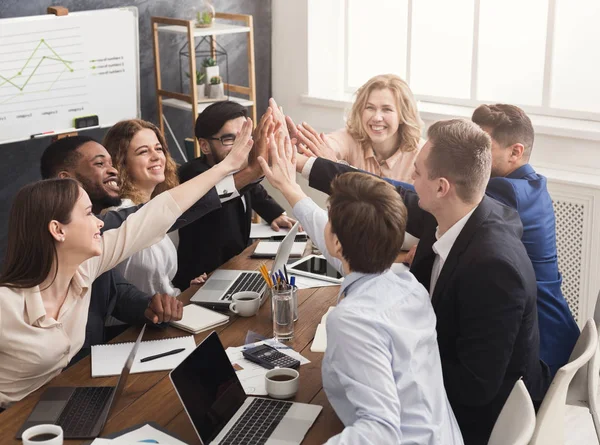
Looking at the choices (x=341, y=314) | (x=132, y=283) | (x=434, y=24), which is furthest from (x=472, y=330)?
(x=434, y=24)

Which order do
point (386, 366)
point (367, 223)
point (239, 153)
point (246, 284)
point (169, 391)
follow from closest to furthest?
point (386, 366) < point (367, 223) < point (169, 391) < point (239, 153) < point (246, 284)

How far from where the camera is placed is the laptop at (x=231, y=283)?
2.73 metres

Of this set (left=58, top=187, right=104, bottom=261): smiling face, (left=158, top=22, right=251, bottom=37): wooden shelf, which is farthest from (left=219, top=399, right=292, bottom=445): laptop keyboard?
(left=158, top=22, right=251, bottom=37): wooden shelf

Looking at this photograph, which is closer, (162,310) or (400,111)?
(162,310)

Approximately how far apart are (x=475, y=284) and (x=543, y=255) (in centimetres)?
80

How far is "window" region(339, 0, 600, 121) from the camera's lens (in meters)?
4.34

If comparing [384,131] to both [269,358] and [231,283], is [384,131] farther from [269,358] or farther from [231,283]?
[269,358]

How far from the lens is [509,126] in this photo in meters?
2.93

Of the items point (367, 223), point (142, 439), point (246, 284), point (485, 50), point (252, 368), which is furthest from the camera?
point (485, 50)

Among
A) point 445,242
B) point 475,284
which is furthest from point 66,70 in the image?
point 475,284

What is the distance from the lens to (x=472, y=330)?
207 cm

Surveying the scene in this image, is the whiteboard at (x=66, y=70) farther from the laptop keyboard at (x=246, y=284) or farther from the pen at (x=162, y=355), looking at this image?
the pen at (x=162, y=355)

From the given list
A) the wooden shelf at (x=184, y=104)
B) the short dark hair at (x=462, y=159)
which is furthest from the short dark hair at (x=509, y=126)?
the wooden shelf at (x=184, y=104)

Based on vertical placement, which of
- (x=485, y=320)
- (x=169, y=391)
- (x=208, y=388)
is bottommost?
(x=169, y=391)
